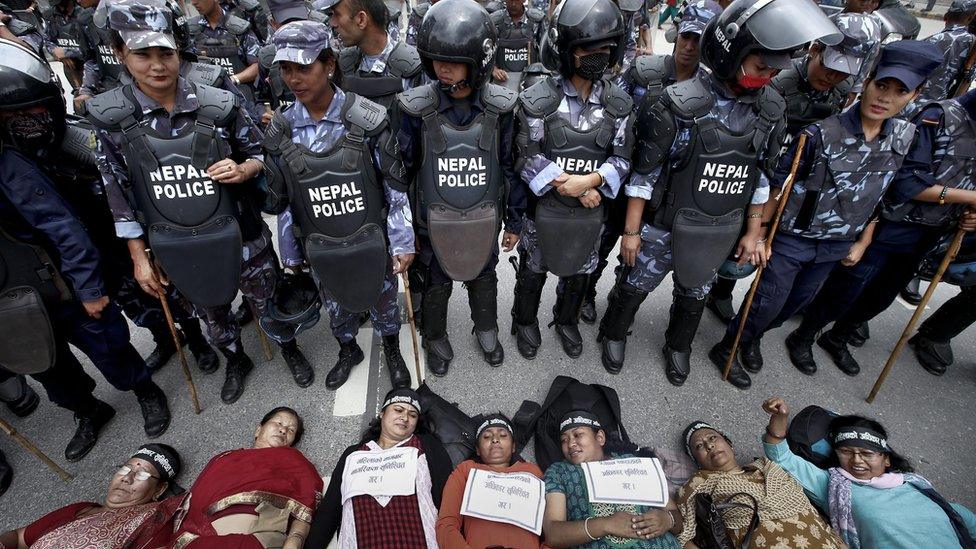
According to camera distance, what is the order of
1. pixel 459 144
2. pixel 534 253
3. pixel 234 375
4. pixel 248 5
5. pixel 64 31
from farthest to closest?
pixel 64 31 → pixel 248 5 → pixel 234 375 → pixel 534 253 → pixel 459 144

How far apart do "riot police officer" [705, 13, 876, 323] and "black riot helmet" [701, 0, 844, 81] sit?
1.51 ft

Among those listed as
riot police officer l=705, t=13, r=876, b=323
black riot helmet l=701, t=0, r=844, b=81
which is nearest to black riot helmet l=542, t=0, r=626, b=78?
black riot helmet l=701, t=0, r=844, b=81

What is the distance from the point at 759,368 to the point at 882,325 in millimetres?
1350

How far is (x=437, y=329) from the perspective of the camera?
3096mm

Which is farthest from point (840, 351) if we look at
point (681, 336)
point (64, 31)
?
point (64, 31)

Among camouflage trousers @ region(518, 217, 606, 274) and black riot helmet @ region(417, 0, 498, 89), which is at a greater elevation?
black riot helmet @ region(417, 0, 498, 89)

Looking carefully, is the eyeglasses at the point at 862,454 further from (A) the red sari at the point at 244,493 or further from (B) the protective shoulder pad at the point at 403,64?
(B) the protective shoulder pad at the point at 403,64

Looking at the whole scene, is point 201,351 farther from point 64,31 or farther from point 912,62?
point 64,31

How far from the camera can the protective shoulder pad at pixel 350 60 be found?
3.37 meters

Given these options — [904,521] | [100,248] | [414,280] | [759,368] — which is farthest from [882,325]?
[100,248]

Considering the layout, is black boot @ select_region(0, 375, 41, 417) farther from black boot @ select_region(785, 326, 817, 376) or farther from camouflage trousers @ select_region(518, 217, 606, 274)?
black boot @ select_region(785, 326, 817, 376)

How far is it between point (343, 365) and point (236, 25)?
3.55m

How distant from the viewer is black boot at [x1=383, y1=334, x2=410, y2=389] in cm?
305

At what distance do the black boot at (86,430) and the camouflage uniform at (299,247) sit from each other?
141 centimetres
